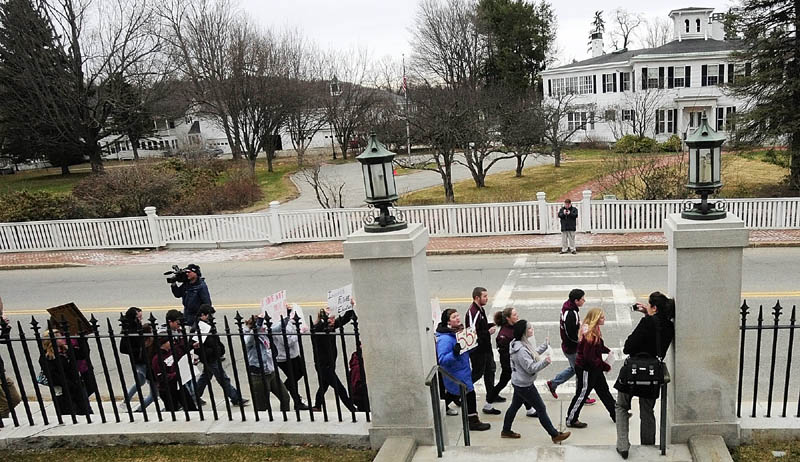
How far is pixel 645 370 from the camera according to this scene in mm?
4652

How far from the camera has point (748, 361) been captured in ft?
25.3

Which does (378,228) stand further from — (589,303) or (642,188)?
(642,188)

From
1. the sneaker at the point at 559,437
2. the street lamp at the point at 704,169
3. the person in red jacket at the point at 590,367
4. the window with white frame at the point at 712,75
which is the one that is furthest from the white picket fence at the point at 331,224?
the window with white frame at the point at 712,75

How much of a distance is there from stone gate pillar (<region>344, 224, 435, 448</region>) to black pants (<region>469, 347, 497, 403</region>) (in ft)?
5.44

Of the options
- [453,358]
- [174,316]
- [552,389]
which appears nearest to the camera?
[453,358]

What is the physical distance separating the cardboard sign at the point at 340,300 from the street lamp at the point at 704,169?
3.71 m

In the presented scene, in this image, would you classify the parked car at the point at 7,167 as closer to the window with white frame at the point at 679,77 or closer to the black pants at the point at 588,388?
the window with white frame at the point at 679,77

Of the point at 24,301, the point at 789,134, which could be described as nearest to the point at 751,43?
the point at 789,134

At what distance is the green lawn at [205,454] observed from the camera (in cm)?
512

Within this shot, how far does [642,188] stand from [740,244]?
51.6 ft

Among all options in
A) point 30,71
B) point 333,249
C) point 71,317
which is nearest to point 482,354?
point 71,317

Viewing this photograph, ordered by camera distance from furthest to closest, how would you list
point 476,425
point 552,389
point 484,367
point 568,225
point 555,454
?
point 568,225 → point 552,389 → point 484,367 → point 476,425 → point 555,454

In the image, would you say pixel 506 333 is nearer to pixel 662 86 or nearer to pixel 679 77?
pixel 662 86

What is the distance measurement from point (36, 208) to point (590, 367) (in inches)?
827
